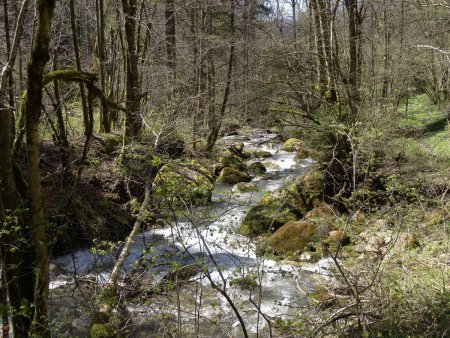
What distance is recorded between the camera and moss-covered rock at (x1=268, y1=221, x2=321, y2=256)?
834cm

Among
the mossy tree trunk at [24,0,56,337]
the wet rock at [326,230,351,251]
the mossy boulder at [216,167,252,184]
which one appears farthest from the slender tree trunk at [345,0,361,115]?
the mossy tree trunk at [24,0,56,337]

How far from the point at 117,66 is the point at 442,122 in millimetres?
13082

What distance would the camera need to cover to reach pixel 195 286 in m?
7.05

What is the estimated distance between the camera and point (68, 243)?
27.7 ft

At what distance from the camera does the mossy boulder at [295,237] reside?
834cm

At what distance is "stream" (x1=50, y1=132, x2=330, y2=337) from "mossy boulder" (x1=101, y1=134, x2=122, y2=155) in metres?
3.22

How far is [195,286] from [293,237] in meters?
2.44

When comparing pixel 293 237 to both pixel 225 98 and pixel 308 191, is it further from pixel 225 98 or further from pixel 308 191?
pixel 225 98

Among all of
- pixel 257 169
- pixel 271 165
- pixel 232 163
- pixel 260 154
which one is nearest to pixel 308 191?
pixel 257 169

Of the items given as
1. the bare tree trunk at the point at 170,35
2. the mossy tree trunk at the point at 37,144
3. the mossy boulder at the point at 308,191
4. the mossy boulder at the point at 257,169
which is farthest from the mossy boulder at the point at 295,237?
→ the bare tree trunk at the point at 170,35

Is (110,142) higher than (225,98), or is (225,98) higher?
(225,98)

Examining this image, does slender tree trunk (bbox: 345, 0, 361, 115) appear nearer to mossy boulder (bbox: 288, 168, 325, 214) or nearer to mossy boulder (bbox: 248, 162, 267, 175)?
mossy boulder (bbox: 288, 168, 325, 214)

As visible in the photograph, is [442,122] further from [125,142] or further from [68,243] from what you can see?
[68,243]

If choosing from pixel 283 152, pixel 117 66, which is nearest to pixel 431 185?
pixel 283 152
